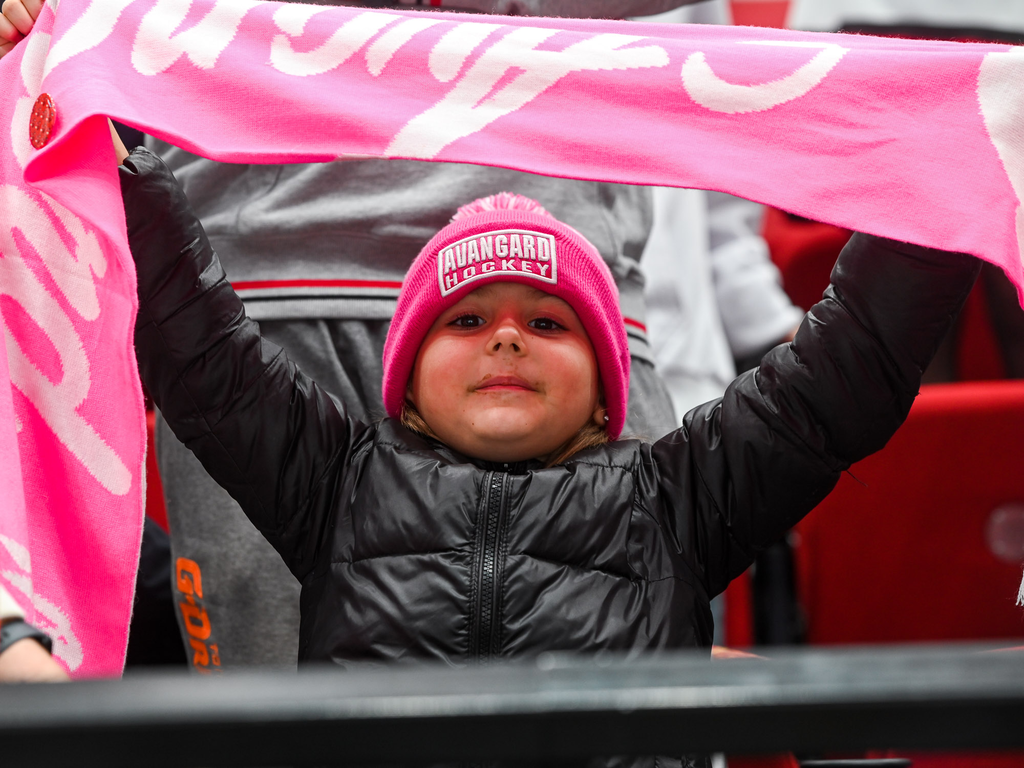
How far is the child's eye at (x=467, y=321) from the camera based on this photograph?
110cm

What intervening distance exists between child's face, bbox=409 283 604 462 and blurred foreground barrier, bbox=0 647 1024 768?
0.58 meters

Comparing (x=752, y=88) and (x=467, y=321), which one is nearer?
(x=752, y=88)

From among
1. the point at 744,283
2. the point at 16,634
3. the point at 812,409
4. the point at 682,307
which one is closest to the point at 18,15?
the point at 16,634

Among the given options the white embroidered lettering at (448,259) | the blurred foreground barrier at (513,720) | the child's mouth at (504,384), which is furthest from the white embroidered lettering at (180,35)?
the blurred foreground barrier at (513,720)

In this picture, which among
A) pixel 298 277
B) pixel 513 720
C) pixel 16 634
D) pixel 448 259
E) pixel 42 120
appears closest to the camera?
pixel 513 720

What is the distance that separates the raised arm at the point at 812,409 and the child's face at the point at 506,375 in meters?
0.12

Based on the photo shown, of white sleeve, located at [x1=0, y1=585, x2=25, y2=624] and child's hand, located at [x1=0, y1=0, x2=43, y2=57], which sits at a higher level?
child's hand, located at [x1=0, y1=0, x2=43, y2=57]

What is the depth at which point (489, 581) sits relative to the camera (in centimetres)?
96

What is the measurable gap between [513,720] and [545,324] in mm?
704

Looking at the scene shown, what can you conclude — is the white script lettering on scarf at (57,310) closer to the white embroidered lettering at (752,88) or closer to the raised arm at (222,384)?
the raised arm at (222,384)

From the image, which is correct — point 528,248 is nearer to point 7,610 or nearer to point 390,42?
point 390,42

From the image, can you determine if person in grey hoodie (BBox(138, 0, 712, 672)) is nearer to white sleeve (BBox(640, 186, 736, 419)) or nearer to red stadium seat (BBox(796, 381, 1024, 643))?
white sleeve (BBox(640, 186, 736, 419))

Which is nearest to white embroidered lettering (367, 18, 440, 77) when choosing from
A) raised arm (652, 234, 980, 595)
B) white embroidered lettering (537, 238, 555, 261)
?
white embroidered lettering (537, 238, 555, 261)

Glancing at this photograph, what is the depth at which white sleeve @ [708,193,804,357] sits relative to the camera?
1.96m
